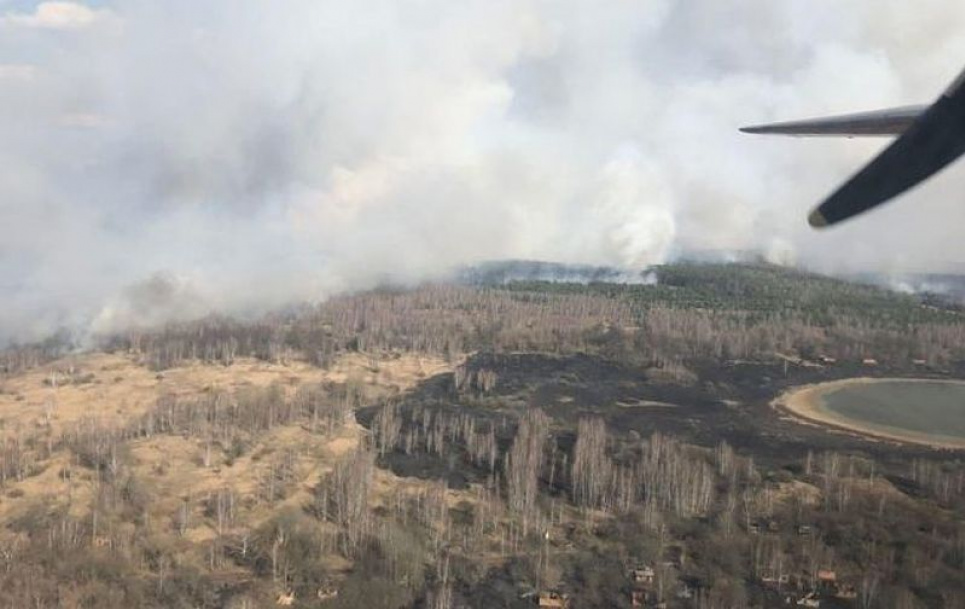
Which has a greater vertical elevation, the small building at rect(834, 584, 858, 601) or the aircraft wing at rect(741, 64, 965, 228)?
the aircraft wing at rect(741, 64, 965, 228)

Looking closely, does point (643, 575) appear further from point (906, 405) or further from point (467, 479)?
point (906, 405)

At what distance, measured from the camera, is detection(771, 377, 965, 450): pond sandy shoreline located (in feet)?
137

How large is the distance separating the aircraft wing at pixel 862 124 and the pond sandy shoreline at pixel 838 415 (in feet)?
136

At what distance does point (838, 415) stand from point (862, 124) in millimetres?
46672

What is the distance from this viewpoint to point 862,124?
14.3 ft

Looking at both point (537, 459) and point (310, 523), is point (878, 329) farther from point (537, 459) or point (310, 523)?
point (310, 523)

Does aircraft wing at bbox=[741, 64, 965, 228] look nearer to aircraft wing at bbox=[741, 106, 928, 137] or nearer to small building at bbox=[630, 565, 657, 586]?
aircraft wing at bbox=[741, 106, 928, 137]

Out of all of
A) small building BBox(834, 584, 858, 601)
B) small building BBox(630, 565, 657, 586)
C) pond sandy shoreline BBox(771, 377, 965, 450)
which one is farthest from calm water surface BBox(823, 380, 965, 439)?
small building BBox(630, 565, 657, 586)

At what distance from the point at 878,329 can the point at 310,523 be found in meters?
57.6

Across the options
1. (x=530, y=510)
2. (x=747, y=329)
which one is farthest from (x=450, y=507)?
(x=747, y=329)

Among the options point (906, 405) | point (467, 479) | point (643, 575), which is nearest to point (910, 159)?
point (643, 575)

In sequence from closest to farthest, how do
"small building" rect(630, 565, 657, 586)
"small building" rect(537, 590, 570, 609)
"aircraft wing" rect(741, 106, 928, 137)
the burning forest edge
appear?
"aircraft wing" rect(741, 106, 928, 137) < "small building" rect(537, 590, 570, 609) < the burning forest edge < "small building" rect(630, 565, 657, 586)

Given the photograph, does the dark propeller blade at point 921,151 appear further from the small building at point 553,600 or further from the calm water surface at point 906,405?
the calm water surface at point 906,405

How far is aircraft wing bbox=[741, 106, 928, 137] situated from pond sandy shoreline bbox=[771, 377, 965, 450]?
4142cm
